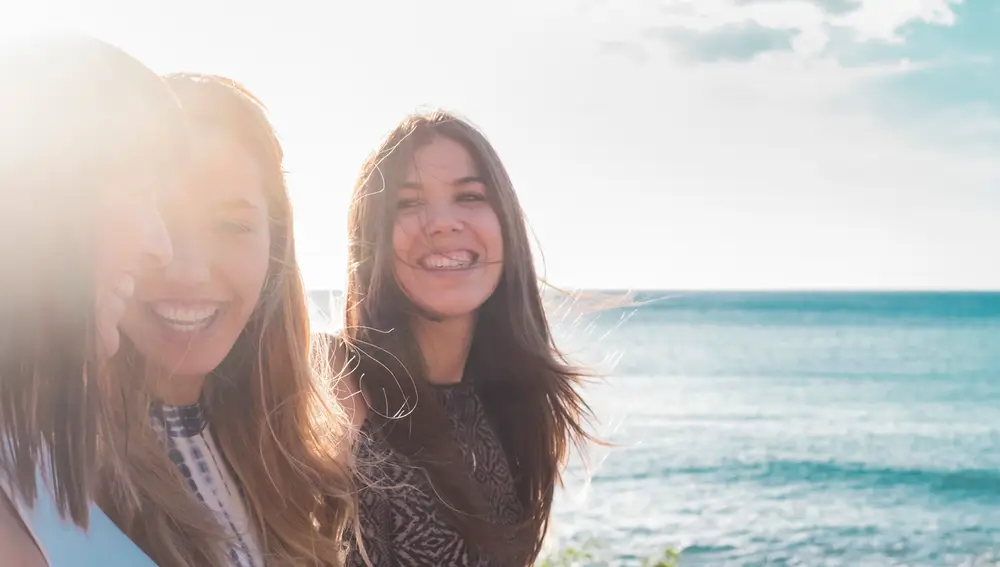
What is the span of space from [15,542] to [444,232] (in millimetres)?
2561

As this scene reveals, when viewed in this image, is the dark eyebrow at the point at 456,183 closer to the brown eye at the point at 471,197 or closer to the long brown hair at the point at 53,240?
the brown eye at the point at 471,197

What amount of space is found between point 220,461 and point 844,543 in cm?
1260

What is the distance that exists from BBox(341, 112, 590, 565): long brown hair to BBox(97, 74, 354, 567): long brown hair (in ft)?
2.09

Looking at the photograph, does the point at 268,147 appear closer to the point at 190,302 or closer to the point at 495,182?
the point at 190,302

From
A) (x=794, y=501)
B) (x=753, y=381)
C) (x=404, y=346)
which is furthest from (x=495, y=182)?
(x=753, y=381)

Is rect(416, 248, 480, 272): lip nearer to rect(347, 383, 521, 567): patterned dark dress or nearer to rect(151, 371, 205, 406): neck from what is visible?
rect(347, 383, 521, 567): patterned dark dress

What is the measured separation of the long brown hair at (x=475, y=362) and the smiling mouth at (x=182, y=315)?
1.19m

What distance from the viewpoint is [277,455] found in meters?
2.72

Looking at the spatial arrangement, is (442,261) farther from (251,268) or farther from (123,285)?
(123,285)

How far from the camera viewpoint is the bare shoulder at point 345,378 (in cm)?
345

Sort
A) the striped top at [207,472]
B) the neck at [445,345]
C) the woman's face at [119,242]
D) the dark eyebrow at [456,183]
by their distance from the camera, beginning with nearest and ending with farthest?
the woman's face at [119,242] → the striped top at [207,472] → the dark eyebrow at [456,183] → the neck at [445,345]

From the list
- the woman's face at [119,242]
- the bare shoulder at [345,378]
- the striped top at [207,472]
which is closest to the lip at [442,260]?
the bare shoulder at [345,378]

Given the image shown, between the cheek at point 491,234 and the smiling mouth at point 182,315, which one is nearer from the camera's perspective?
the smiling mouth at point 182,315

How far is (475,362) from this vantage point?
13.5 ft
